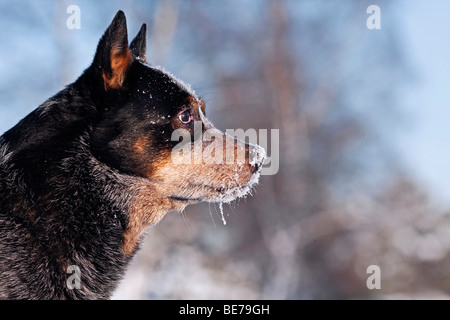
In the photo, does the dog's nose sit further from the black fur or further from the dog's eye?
the black fur

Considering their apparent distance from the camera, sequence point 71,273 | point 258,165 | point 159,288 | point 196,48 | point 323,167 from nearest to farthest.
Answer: point 71,273 < point 258,165 < point 159,288 < point 196,48 < point 323,167

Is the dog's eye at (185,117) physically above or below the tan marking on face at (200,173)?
above

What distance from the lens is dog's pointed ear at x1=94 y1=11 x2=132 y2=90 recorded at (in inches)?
114

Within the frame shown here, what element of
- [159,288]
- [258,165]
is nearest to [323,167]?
[159,288]

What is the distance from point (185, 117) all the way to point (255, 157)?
58 cm

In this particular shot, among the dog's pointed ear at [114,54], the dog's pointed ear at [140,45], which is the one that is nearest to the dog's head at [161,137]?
the dog's pointed ear at [114,54]

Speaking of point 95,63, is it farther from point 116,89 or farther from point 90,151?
point 90,151

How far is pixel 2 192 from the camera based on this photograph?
2.80 metres

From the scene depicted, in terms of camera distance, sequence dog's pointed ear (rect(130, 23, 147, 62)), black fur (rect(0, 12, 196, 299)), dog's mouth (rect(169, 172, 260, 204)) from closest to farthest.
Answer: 1. black fur (rect(0, 12, 196, 299))
2. dog's mouth (rect(169, 172, 260, 204))
3. dog's pointed ear (rect(130, 23, 147, 62))

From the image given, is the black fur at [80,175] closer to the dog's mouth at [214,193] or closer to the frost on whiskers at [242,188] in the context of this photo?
the dog's mouth at [214,193]

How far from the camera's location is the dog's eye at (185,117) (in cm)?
327

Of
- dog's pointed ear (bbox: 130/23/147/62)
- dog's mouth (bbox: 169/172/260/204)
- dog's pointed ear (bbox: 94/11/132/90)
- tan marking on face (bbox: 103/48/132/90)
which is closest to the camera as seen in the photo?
dog's pointed ear (bbox: 94/11/132/90)

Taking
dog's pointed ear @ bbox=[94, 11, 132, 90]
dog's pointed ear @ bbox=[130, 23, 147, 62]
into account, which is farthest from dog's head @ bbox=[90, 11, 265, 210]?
dog's pointed ear @ bbox=[130, 23, 147, 62]

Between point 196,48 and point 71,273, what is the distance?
475 inches
